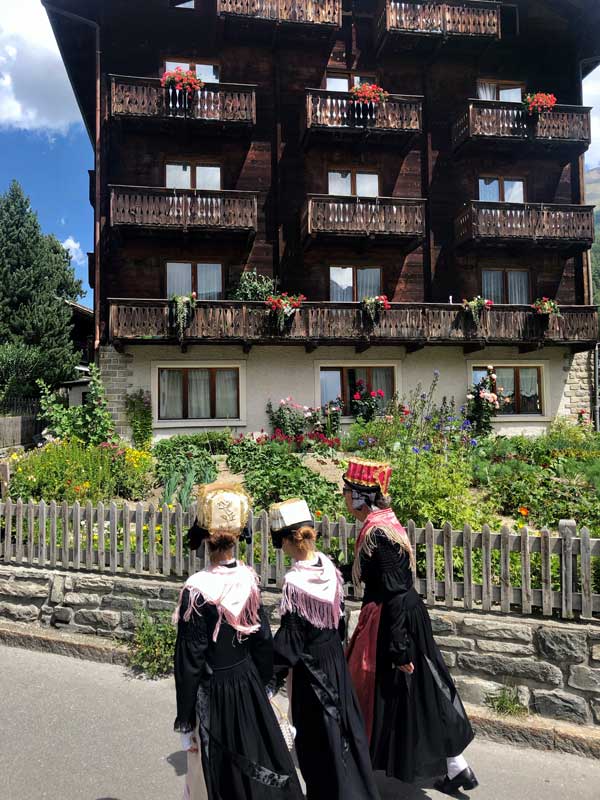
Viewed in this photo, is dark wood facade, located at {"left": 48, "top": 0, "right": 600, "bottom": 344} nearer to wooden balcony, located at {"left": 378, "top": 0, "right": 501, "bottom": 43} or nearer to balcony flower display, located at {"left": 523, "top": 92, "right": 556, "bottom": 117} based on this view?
wooden balcony, located at {"left": 378, "top": 0, "right": 501, "bottom": 43}

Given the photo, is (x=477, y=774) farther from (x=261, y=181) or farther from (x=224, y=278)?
(x=261, y=181)

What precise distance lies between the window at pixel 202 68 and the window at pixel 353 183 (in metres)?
4.95

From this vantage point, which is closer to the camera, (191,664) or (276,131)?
(191,664)

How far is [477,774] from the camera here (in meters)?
3.85

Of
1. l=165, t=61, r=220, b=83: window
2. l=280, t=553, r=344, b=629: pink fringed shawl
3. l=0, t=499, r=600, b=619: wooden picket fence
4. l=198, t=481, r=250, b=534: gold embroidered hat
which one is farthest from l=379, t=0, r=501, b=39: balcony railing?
l=280, t=553, r=344, b=629: pink fringed shawl

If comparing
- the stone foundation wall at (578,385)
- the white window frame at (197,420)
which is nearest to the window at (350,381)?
the white window frame at (197,420)

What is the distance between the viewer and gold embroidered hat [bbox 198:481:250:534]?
3.02 meters

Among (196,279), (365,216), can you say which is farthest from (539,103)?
(196,279)

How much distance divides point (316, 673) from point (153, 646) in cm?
277

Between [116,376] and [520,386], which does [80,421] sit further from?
[520,386]

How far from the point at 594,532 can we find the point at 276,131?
16.7 metres

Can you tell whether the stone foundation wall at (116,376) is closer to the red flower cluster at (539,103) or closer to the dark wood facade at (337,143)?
the dark wood facade at (337,143)

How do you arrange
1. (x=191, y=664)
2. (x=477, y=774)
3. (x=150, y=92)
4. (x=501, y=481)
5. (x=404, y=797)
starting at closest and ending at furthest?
(x=191, y=664)
(x=404, y=797)
(x=477, y=774)
(x=501, y=481)
(x=150, y=92)

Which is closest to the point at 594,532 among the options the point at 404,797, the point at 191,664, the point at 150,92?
the point at 404,797
